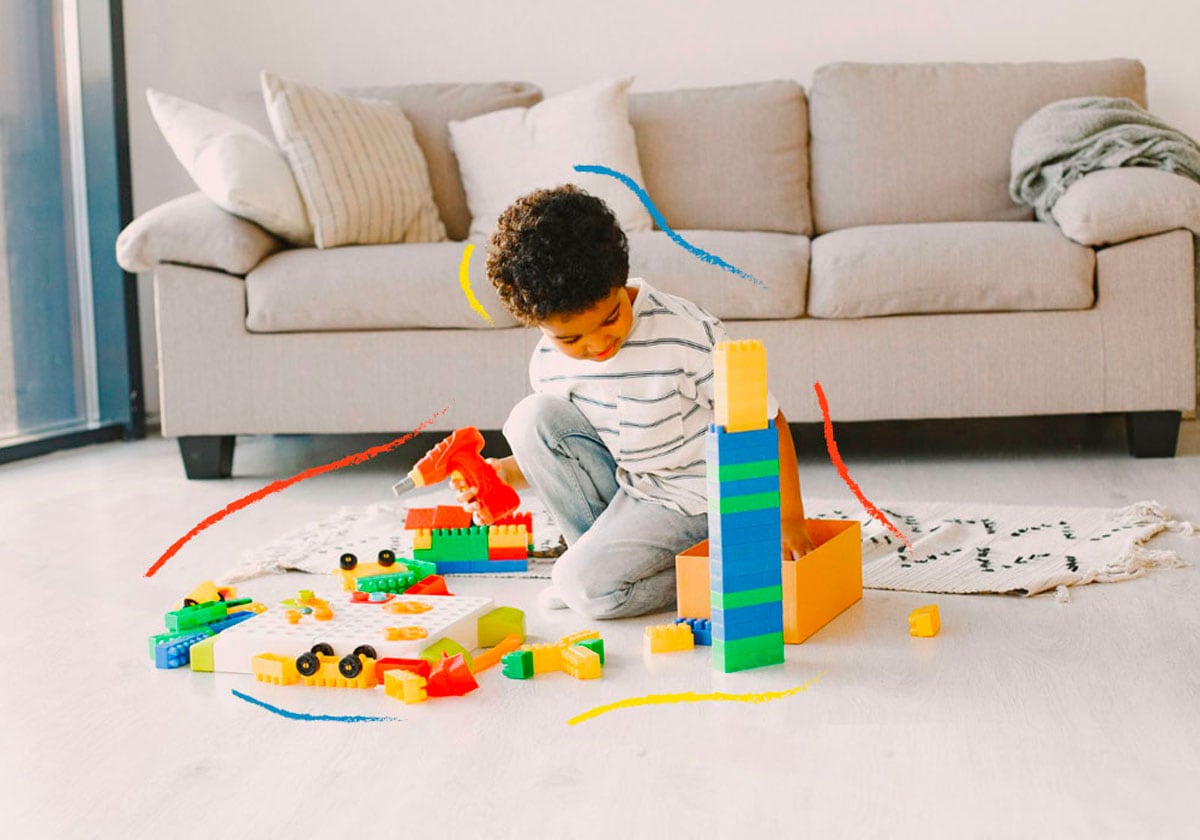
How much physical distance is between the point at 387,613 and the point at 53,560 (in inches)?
33.3

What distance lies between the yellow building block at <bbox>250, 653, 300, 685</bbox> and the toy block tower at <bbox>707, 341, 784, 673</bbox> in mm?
474

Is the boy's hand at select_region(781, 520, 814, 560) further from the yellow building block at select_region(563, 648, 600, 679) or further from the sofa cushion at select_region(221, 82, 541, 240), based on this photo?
the sofa cushion at select_region(221, 82, 541, 240)

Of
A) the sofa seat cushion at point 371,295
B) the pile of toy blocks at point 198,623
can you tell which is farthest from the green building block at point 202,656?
the sofa seat cushion at point 371,295

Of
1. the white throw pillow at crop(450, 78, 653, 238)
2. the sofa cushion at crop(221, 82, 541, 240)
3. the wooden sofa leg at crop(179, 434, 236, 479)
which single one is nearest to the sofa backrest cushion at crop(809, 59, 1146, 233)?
the white throw pillow at crop(450, 78, 653, 238)

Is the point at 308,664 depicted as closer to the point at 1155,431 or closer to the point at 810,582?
the point at 810,582

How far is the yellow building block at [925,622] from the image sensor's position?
1592 mm

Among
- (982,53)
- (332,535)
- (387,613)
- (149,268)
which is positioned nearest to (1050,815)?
(387,613)

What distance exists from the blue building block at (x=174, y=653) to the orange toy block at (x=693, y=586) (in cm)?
59

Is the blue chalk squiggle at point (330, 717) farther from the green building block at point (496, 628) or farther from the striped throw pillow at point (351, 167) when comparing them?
the striped throw pillow at point (351, 167)

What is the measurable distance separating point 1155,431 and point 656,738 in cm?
189

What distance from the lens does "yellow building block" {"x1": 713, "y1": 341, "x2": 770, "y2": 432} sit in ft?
4.67

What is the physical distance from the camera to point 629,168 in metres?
3.34

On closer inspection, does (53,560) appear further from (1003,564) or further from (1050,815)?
(1050,815)

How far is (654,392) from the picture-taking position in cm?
172
